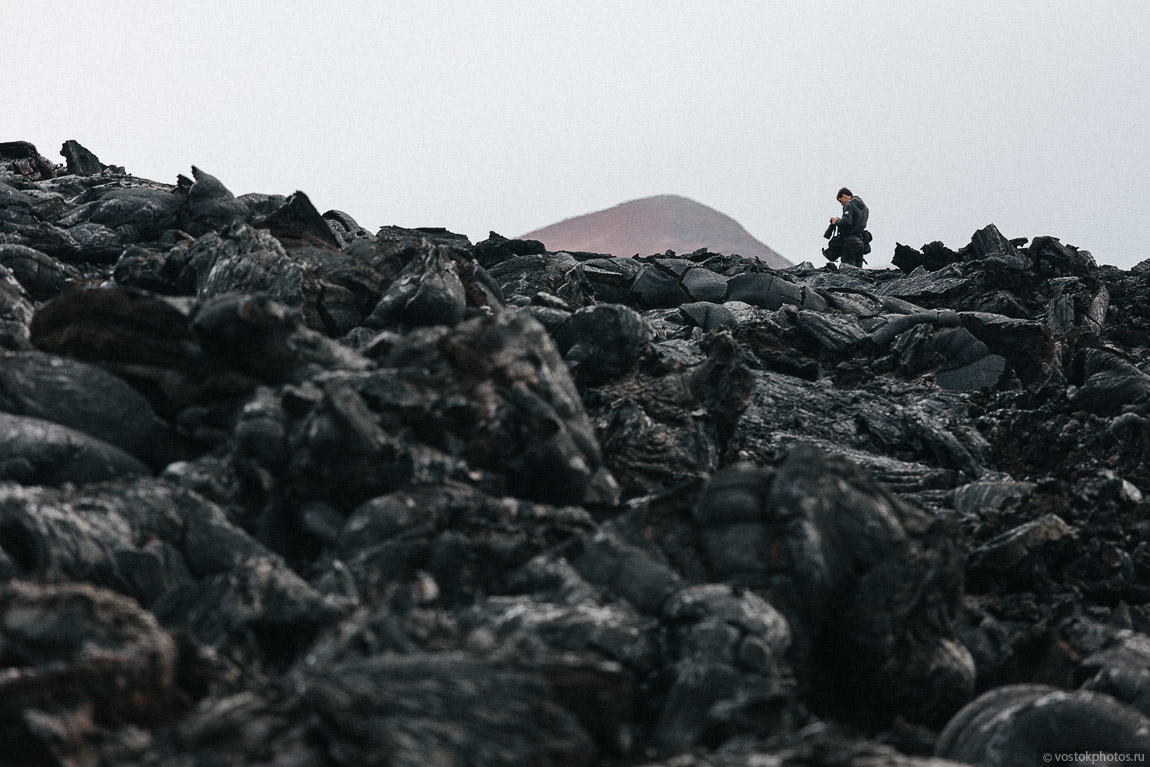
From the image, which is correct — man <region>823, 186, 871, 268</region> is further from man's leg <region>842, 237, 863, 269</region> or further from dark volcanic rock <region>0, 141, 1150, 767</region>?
dark volcanic rock <region>0, 141, 1150, 767</region>

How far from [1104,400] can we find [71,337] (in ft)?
46.6

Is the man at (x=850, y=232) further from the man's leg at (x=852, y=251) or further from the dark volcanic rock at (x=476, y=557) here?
the dark volcanic rock at (x=476, y=557)

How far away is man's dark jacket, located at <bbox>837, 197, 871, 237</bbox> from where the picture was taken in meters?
31.4

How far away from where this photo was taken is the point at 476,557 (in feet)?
23.8

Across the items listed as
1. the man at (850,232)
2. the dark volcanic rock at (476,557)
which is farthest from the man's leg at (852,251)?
the dark volcanic rock at (476,557)

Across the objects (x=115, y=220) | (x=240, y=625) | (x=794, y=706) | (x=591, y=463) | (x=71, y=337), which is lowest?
(x=794, y=706)

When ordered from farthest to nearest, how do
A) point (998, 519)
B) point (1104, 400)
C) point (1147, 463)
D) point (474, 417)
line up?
1. point (1104, 400)
2. point (1147, 463)
3. point (998, 519)
4. point (474, 417)

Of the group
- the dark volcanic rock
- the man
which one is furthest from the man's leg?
the dark volcanic rock

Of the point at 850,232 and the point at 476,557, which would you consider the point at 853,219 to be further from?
the point at 476,557

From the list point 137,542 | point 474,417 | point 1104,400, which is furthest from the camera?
point 1104,400

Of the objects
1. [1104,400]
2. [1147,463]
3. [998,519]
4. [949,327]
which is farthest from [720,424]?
[949,327]

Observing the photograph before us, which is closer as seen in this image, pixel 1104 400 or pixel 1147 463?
pixel 1147 463

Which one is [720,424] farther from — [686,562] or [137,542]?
[137,542]

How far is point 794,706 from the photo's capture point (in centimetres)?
627
